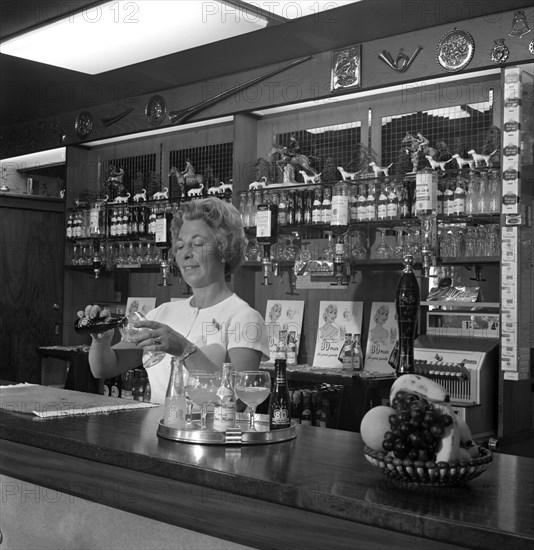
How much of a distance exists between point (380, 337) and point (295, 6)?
2.16 m

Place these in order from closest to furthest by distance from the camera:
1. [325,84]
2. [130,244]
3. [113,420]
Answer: [113,420] < [325,84] < [130,244]

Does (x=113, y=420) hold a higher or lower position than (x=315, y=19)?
lower

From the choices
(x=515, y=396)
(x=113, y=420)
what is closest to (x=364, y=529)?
(x=113, y=420)

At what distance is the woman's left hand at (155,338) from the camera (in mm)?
2242

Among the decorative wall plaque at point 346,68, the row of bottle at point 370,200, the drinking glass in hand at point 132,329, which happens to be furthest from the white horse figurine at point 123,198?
the drinking glass in hand at point 132,329

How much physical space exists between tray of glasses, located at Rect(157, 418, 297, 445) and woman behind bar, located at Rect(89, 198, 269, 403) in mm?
578

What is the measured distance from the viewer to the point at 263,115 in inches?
231

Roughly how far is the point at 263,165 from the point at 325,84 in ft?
2.39

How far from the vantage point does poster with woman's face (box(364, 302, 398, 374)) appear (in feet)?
16.7

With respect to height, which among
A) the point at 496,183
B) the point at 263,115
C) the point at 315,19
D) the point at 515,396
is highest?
the point at 315,19

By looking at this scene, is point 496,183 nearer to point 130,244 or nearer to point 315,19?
point 315,19

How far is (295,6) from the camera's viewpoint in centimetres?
439

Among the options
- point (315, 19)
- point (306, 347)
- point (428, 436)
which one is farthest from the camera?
point (306, 347)

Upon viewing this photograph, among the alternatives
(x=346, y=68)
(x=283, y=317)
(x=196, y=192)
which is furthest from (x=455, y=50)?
(x=196, y=192)
